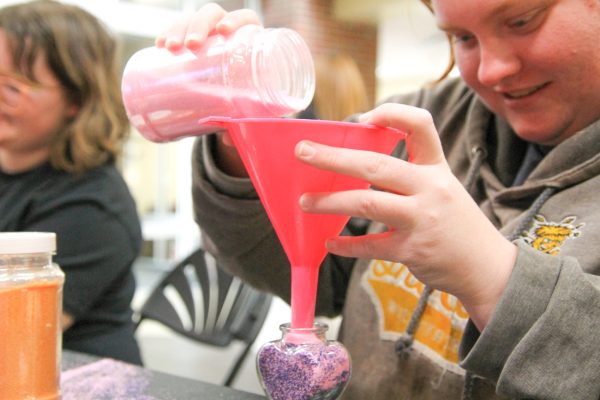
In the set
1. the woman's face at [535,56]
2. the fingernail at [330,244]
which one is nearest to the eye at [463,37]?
the woman's face at [535,56]

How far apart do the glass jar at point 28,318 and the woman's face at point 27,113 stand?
2.37ft

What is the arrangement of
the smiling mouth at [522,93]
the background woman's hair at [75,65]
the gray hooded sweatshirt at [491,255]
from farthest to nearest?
the background woman's hair at [75,65] < the smiling mouth at [522,93] < the gray hooded sweatshirt at [491,255]

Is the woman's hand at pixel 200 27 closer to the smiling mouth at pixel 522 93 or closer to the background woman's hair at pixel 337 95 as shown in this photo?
the smiling mouth at pixel 522 93

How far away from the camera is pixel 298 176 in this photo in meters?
0.51

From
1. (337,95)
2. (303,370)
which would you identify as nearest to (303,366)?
(303,370)

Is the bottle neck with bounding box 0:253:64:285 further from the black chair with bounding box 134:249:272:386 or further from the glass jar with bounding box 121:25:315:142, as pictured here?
A: the black chair with bounding box 134:249:272:386

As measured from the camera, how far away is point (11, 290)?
1.96 feet

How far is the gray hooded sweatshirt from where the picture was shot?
581 millimetres

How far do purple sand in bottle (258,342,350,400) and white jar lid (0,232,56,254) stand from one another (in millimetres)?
236

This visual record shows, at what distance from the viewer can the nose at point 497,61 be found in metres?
0.76

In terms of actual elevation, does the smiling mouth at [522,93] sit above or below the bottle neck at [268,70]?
below

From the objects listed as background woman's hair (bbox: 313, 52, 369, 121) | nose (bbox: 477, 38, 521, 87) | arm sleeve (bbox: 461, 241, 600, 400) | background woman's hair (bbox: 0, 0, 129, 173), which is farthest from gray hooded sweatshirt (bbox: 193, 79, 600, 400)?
background woman's hair (bbox: 313, 52, 369, 121)

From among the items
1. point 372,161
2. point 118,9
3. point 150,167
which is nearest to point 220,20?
point 372,161

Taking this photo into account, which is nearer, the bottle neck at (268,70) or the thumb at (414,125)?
the thumb at (414,125)
